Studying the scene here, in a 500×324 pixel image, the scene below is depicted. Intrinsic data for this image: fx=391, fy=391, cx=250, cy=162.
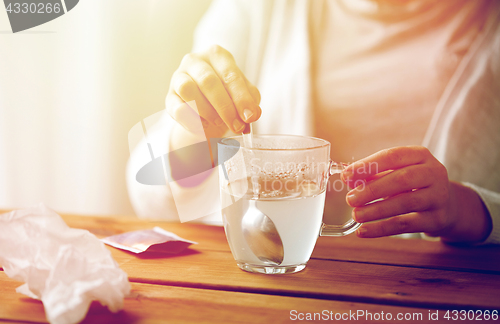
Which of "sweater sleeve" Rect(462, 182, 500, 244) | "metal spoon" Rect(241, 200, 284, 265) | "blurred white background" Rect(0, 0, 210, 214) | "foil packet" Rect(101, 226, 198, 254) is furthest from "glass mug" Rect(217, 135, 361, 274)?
"blurred white background" Rect(0, 0, 210, 214)

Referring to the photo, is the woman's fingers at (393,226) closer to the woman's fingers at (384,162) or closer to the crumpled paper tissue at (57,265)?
the woman's fingers at (384,162)

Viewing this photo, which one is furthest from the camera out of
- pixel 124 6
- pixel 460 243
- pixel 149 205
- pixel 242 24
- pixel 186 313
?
pixel 124 6

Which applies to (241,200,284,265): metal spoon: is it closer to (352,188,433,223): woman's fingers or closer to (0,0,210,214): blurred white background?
(352,188,433,223): woman's fingers

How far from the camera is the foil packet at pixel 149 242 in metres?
0.53

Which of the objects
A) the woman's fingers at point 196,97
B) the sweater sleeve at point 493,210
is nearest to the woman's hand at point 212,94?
the woman's fingers at point 196,97

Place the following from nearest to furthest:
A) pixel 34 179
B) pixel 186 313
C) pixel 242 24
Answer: pixel 186 313, pixel 242 24, pixel 34 179

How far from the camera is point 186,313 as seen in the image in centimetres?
36

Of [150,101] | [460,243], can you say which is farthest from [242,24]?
[460,243]

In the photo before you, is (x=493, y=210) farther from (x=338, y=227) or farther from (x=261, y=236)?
(x=261, y=236)

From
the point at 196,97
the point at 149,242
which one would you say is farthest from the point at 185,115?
the point at 149,242

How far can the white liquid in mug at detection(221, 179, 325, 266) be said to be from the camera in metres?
0.43

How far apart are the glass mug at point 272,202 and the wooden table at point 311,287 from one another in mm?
23

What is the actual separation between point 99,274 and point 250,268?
0.17 m

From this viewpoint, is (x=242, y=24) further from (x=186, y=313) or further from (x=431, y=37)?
(x=186, y=313)
